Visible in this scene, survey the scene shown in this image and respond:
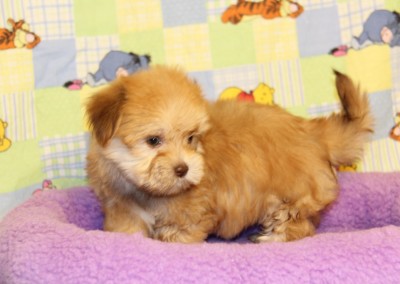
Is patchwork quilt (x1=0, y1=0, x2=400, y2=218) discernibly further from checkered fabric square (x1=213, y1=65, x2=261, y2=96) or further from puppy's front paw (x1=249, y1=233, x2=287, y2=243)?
puppy's front paw (x1=249, y1=233, x2=287, y2=243)

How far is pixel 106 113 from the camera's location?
2572mm

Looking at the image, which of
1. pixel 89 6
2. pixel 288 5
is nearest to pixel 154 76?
pixel 89 6

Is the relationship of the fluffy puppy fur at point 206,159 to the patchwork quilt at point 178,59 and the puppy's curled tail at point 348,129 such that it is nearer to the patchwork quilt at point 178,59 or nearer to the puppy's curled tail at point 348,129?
the puppy's curled tail at point 348,129

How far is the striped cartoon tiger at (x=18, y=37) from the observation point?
3.65 metres

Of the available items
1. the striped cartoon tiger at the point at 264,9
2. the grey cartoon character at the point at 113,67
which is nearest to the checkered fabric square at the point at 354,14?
the striped cartoon tiger at the point at 264,9

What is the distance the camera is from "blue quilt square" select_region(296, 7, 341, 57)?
3959 millimetres

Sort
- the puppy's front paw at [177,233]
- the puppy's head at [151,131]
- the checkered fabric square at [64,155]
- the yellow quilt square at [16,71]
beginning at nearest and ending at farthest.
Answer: the puppy's head at [151,131], the puppy's front paw at [177,233], the yellow quilt square at [16,71], the checkered fabric square at [64,155]

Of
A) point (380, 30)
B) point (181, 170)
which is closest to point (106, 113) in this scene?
point (181, 170)

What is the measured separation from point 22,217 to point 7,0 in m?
1.58

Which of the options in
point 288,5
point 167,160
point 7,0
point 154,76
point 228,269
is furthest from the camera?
point 288,5

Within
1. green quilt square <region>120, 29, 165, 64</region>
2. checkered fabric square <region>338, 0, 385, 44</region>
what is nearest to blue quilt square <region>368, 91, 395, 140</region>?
checkered fabric square <region>338, 0, 385, 44</region>

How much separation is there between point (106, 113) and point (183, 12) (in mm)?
1545

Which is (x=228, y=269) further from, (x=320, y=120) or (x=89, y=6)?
(x=89, y=6)

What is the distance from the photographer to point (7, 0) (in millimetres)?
3646
